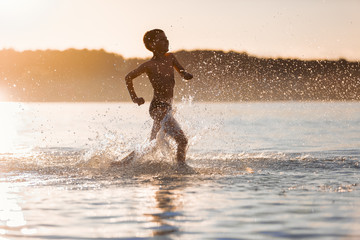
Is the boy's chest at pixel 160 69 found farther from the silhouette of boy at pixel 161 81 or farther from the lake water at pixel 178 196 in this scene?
the lake water at pixel 178 196

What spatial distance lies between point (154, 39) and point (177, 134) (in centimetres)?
154

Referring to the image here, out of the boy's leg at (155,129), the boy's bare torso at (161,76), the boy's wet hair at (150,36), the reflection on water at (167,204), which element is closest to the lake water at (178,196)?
the reflection on water at (167,204)

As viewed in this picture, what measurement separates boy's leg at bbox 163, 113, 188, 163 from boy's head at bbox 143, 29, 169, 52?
1.10 meters

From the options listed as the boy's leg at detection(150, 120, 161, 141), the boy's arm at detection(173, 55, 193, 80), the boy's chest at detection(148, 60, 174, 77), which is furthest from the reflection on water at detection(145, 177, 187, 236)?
the boy's chest at detection(148, 60, 174, 77)

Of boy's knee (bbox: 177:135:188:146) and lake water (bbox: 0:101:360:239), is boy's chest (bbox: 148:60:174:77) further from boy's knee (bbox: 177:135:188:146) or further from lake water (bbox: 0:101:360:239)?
boy's knee (bbox: 177:135:188:146)

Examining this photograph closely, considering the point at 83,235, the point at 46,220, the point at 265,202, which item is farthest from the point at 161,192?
the point at 83,235

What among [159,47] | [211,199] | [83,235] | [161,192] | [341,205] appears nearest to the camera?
[83,235]

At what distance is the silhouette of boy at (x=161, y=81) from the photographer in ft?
32.0

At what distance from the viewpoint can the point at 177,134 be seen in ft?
31.9

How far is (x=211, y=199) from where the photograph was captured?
6.78 meters

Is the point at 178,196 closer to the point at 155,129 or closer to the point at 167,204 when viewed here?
the point at 167,204

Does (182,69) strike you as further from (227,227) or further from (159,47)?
(227,227)

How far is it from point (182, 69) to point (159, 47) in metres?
0.51

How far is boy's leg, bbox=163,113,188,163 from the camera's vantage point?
9.73m
